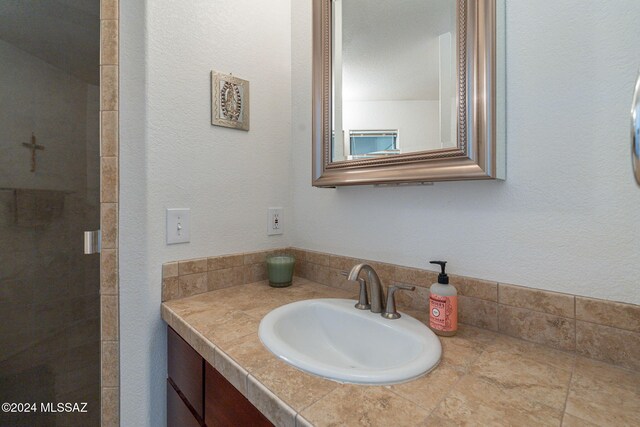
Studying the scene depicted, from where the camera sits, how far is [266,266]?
117cm

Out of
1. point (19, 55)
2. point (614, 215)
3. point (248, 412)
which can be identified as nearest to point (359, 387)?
point (248, 412)

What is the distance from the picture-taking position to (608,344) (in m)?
0.55

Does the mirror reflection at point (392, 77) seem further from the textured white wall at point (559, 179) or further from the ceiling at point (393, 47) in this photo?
the textured white wall at point (559, 179)

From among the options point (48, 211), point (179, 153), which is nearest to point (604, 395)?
point (179, 153)

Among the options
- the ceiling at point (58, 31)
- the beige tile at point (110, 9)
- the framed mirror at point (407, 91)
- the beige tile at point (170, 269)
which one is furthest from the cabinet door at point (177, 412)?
the ceiling at point (58, 31)

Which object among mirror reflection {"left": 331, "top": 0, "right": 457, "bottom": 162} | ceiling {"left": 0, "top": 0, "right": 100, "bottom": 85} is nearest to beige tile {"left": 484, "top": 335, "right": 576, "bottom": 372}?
mirror reflection {"left": 331, "top": 0, "right": 457, "bottom": 162}

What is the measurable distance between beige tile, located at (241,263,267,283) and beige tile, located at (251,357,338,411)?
1.92ft

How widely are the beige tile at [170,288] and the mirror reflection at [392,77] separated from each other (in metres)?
0.69

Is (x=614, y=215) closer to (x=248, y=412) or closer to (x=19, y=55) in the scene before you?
(x=248, y=412)

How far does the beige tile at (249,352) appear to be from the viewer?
547 millimetres

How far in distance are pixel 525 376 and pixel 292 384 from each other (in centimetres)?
42

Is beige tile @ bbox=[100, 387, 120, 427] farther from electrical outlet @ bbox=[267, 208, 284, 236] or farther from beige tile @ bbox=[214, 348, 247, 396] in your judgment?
electrical outlet @ bbox=[267, 208, 284, 236]

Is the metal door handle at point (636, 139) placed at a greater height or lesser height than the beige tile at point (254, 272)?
greater

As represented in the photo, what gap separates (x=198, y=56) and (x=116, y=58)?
246mm
